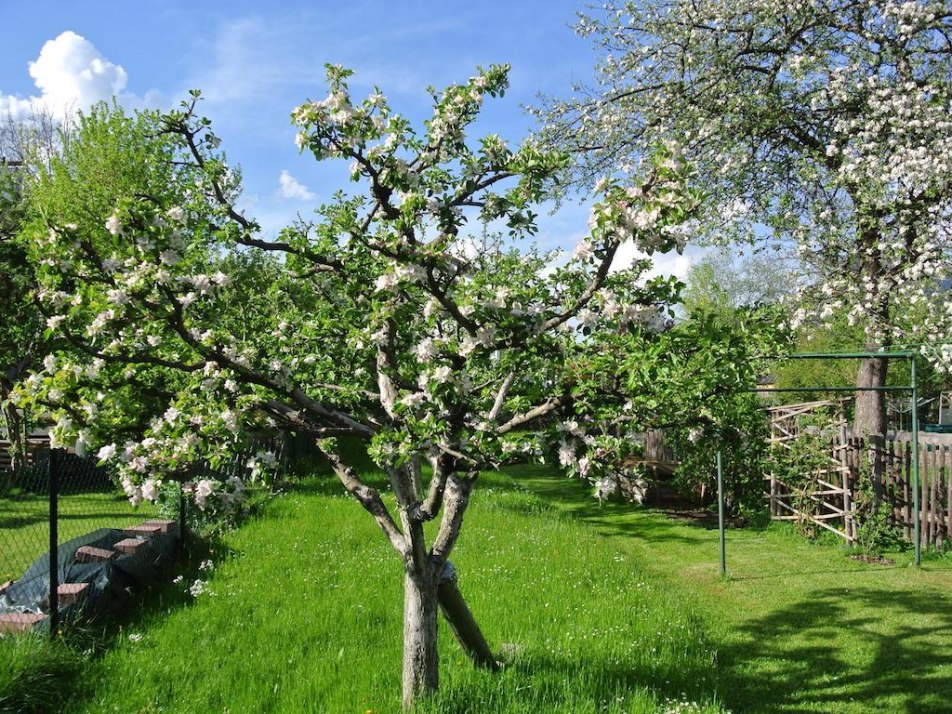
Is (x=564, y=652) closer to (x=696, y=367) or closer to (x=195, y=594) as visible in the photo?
(x=696, y=367)

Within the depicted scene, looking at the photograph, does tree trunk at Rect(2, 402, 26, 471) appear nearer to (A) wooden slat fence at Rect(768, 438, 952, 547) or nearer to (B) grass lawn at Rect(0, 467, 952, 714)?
(B) grass lawn at Rect(0, 467, 952, 714)

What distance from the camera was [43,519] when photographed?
12.6 m

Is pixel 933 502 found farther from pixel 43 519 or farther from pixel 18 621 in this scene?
pixel 43 519

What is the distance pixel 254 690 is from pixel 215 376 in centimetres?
231

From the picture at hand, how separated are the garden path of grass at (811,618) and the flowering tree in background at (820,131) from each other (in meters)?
2.97

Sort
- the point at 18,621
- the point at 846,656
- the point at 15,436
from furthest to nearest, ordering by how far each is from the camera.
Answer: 1. the point at 15,436
2. the point at 846,656
3. the point at 18,621

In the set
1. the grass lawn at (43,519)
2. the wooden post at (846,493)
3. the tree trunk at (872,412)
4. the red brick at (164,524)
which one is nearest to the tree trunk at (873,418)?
the tree trunk at (872,412)

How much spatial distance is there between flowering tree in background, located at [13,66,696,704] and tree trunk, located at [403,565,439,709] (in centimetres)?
1

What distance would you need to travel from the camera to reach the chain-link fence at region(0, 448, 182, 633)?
247 inches

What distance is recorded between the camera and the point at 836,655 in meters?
7.14

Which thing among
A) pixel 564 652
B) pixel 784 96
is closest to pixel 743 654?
pixel 564 652

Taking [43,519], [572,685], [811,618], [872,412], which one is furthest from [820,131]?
[43,519]

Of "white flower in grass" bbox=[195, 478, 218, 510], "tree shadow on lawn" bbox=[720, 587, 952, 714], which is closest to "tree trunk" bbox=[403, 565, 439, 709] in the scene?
"white flower in grass" bbox=[195, 478, 218, 510]

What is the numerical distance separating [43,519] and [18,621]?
298 inches
